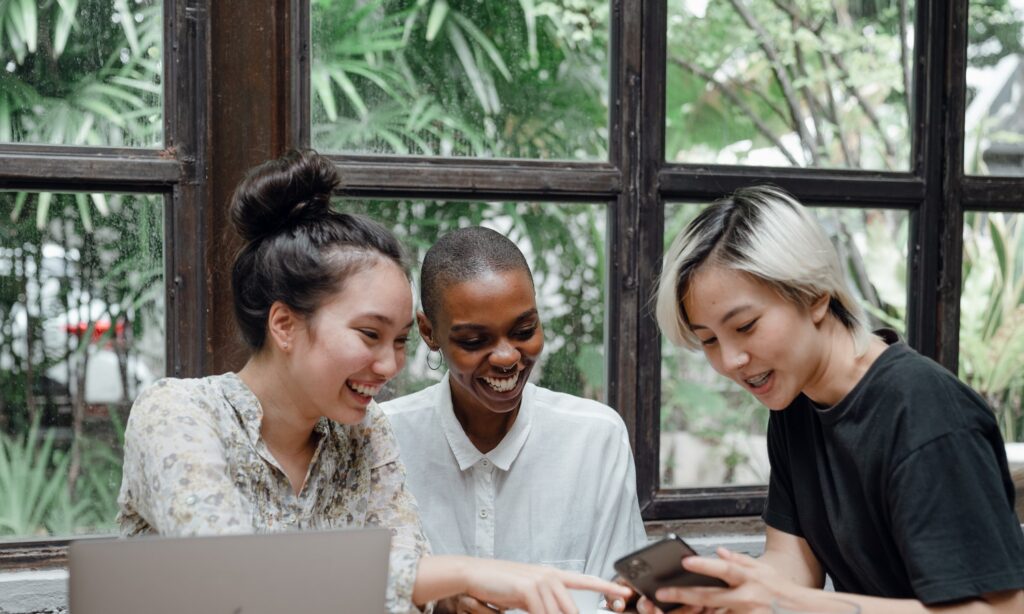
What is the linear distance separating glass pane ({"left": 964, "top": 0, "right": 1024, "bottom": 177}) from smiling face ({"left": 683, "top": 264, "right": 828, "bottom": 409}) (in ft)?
4.20

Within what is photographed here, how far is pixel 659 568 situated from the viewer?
1.23m

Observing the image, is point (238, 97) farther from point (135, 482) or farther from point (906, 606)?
point (906, 606)

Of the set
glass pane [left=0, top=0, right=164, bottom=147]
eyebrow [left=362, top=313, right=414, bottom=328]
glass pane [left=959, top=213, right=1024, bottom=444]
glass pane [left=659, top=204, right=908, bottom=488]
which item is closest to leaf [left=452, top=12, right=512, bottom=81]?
glass pane [left=659, top=204, right=908, bottom=488]

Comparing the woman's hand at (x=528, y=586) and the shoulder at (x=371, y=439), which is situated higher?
the shoulder at (x=371, y=439)

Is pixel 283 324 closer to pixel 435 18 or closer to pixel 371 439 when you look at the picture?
pixel 371 439

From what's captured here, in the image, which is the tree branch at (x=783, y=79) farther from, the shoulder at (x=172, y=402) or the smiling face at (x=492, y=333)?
the shoulder at (x=172, y=402)

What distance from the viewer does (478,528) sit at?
6.07 ft

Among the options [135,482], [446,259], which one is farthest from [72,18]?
[135,482]

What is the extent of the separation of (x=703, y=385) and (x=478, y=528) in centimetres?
75

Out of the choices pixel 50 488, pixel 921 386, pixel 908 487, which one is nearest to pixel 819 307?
pixel 921 386

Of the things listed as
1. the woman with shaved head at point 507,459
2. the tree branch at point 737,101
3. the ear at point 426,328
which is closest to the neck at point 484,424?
the woman with shaved head at point 507,459

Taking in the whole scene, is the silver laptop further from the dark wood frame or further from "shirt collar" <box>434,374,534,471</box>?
the dark wood frame

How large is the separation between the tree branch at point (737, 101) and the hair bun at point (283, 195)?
3.51 ft

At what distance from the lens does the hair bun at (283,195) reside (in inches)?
59.9
